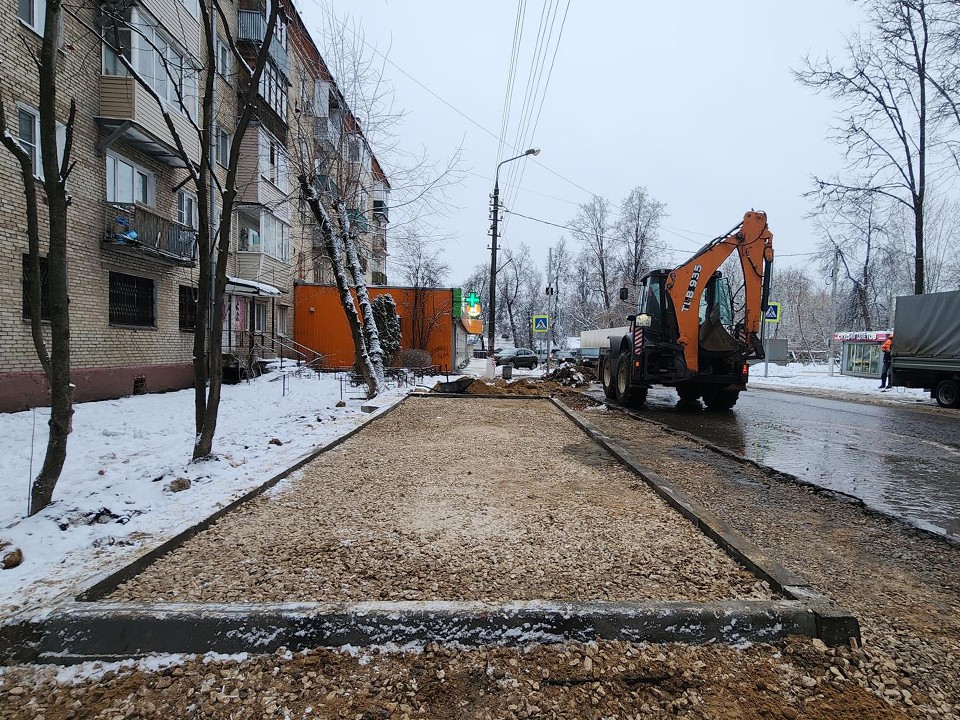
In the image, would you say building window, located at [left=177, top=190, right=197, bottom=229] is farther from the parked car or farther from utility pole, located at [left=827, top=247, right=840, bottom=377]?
utility pole, located at [left=827, top=247, right=840, bottom=377]

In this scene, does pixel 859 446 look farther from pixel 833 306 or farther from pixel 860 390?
pixel 833 306

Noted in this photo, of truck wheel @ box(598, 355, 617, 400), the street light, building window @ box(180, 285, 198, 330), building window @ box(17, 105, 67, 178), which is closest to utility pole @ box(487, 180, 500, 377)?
the street light

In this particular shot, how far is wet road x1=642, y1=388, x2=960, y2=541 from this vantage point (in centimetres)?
529

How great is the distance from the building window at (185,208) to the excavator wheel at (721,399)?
14.9 metres

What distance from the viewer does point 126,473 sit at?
5855 millimetres

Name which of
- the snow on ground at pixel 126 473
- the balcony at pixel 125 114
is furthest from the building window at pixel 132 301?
the balcony at pixel 125 114

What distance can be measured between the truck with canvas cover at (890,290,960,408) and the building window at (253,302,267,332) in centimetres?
2121

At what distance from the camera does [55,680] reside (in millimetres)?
2447

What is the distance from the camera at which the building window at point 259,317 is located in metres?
20.9

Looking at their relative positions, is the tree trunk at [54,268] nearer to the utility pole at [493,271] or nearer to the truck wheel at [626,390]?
the truck wheel at [626,390]

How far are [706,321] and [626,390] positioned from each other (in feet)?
7.79

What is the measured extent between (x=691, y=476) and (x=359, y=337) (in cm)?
941

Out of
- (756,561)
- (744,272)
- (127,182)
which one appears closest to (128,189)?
(127,182)

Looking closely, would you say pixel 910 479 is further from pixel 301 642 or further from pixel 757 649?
pixel 301 642
